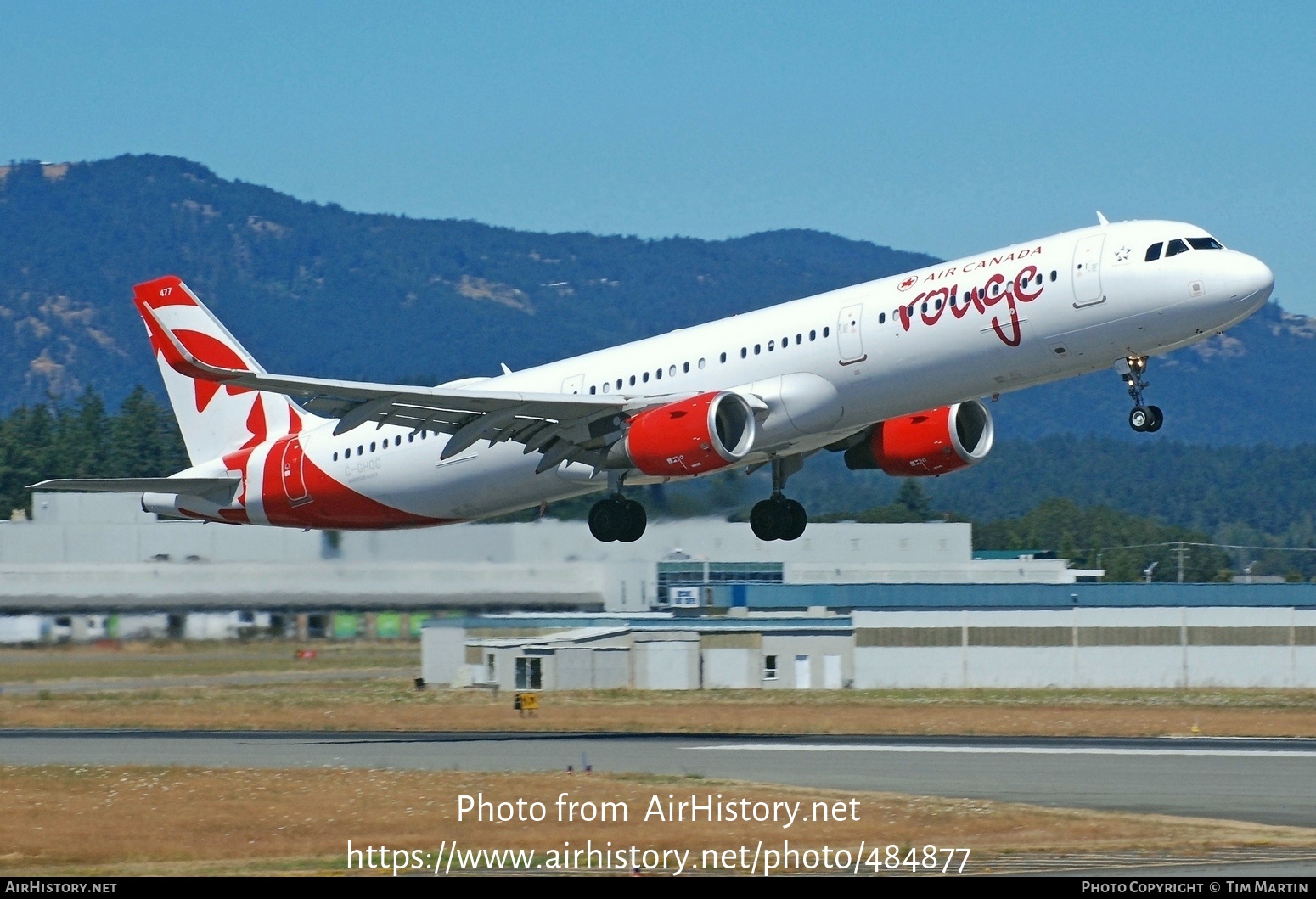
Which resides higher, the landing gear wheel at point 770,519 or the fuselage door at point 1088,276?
the fuselage door at point 1088,276

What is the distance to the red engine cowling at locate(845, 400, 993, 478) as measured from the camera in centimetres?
3900

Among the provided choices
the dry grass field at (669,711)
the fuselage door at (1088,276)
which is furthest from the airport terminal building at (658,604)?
the fuselage door at (1088,276)

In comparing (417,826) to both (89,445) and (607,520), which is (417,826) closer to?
(607,520)

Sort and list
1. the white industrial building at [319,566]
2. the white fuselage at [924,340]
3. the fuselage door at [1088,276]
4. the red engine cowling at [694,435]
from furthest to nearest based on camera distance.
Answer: the white industrial building at [319,566]
the red engine cowling at [694,435]
the fuselage door at [1088,276]
the white fuselage at [924,340]

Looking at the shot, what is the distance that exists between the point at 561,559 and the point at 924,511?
69.0m

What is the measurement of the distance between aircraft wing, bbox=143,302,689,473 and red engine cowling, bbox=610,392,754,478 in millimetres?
959

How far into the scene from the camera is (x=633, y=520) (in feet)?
130

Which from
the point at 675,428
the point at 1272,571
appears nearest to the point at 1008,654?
the point at 675,428

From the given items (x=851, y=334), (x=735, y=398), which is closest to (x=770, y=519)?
(x=735, y=398)

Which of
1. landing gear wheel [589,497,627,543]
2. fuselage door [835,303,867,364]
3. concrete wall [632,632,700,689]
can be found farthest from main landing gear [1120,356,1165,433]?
concrete wall [632,632,700,689]

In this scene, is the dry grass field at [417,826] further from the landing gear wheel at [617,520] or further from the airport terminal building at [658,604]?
Result: the airport terminal building at [658,604]

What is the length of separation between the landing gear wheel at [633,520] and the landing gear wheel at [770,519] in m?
2.68

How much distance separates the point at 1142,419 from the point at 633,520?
11.5 metres

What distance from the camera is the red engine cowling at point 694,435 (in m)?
35.3
